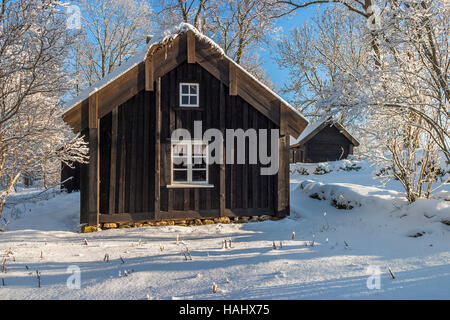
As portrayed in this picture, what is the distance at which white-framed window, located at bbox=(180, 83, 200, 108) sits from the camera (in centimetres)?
798

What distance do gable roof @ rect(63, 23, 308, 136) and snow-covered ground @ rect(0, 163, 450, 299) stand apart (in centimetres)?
289

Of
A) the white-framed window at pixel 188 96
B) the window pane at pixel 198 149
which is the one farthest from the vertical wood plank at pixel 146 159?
the window pane at pixel 198 149

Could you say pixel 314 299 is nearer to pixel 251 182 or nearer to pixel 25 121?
pixel 251 182

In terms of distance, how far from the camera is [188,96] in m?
8.01

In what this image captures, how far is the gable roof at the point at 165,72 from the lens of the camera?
720cm

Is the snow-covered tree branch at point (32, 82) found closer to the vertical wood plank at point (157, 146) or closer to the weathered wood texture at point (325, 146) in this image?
the vertical wood plank at point (157, 146)

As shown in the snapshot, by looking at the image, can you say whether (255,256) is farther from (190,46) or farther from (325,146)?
(325,146)

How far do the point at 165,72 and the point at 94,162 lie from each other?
309 centimetres

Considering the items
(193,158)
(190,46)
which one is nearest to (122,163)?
(193,158)

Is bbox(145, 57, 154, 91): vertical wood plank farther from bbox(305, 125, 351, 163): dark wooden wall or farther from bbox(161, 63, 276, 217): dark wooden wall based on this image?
bbox(305, 125, 351, 163): dark wooden wall
